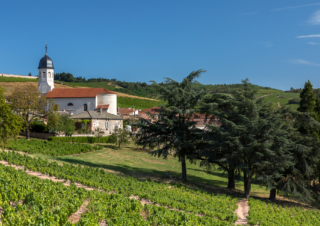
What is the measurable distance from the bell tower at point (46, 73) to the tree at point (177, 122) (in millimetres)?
46868

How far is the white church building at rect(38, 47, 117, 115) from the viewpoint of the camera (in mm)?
60312

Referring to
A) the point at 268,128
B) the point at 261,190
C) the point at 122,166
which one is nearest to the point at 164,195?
the point at 268,128

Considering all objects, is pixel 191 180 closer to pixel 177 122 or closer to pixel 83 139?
pixel 177 122

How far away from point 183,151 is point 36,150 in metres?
16.4

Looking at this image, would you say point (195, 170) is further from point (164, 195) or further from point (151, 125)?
point (164, 195)

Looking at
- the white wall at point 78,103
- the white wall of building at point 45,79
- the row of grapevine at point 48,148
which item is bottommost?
the row of grapevine at point 48,148

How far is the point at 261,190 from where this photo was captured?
86.6 ft

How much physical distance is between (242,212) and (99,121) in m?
38.7

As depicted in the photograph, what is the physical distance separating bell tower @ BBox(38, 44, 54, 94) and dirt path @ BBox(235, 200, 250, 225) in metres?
55.8

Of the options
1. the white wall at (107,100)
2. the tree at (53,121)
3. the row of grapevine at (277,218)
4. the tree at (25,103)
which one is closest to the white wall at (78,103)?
the white wall at (107,100)

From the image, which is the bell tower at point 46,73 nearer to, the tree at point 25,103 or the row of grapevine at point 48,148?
the tree at point 25,103

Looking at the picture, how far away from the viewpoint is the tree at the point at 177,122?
872 inches

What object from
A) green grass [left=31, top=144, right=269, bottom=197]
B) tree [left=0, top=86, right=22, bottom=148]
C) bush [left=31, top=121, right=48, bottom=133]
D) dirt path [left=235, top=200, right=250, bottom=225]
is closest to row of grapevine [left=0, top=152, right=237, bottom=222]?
dirt path [left=235, top=200, right=250, bottom=225]

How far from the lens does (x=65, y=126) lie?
41.5 metres
